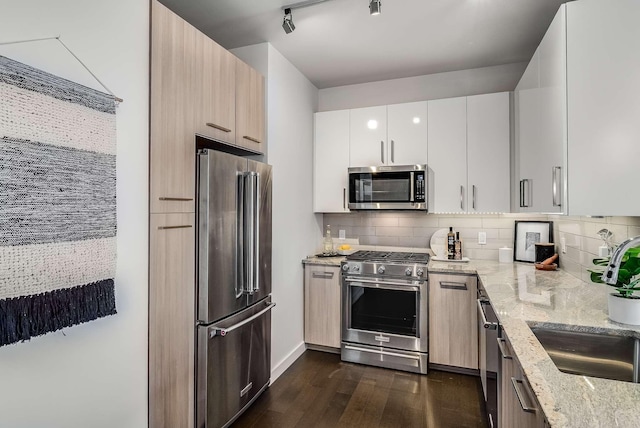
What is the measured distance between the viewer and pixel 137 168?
1562mm

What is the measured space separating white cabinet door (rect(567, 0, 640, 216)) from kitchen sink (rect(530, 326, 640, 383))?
21.3 inches

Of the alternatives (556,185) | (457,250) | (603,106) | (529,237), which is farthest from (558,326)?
(529,237)

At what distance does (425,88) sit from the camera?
346cm

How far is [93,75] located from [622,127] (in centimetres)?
220

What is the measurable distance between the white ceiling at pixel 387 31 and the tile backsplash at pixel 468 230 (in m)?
1.41

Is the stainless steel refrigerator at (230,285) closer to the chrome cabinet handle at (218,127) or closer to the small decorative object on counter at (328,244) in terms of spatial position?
the chrome cabinet handle at (218,127)

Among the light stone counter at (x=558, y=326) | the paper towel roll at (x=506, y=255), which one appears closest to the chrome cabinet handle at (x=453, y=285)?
the light stone counter at (x=558, y=326)

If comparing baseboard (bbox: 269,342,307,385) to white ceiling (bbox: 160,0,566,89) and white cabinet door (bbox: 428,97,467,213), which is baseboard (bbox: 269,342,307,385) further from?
white ceiling (bbox: 160,0,566,89)

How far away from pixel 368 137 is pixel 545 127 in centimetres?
164

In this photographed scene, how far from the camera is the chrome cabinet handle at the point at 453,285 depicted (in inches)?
110

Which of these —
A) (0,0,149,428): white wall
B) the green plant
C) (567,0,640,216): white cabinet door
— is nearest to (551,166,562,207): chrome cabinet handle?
(567,0,640,216): white cabinet door

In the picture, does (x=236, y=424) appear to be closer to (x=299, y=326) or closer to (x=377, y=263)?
(x=299, y=326)

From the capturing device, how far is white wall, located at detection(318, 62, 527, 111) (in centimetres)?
321

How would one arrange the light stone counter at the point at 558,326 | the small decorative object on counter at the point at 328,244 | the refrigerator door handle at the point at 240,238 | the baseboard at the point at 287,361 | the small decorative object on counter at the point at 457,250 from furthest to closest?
the small decorative object on counter at the point at 328,244 < the small decorative object on counter at the point at 457,250 < the baseboard at the point at 287,361 < the refrigerator door handle at the point at 240,238 < the light stone counter at the point at 558,326
